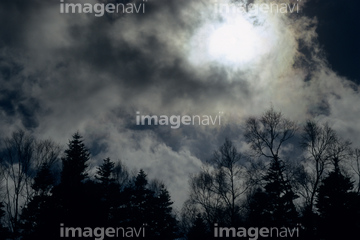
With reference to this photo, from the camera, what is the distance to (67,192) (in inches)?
645

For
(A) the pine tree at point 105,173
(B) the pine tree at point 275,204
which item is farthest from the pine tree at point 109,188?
(B) the pine tree at point 275,204

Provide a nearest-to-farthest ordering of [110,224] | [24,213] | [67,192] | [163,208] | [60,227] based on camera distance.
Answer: [60,227] < [67,192] < [110,224] < [24,213] < [163,208]

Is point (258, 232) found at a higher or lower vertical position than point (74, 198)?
lower

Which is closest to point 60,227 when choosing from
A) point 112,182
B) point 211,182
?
point 112,182

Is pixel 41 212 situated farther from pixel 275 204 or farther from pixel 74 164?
pixel 275 204

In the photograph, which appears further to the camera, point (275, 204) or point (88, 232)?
point (275, 204)

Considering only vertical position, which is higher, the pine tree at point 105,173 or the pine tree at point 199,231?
the pine tree at point 105,173

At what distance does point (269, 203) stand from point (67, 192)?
19678 mm

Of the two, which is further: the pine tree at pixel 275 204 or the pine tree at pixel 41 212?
the pine tree at pixel 275 204

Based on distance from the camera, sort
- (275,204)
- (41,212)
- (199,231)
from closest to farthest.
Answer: (41,212) → (275,204) → (199,231)

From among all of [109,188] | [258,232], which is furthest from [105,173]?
[258,232]

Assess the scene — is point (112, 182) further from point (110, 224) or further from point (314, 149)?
point (314, 149)

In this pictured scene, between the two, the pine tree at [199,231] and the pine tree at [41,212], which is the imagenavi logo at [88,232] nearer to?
the pine tree at [41,212]

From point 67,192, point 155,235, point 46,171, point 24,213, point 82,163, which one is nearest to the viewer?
point 67,192
